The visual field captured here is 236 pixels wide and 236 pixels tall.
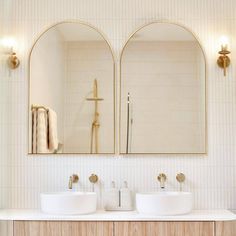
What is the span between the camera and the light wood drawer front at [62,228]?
2797 mm

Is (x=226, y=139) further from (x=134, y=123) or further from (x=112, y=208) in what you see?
(x=112, y=208)

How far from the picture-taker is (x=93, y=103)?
129 inches

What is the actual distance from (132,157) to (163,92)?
1.63 feet

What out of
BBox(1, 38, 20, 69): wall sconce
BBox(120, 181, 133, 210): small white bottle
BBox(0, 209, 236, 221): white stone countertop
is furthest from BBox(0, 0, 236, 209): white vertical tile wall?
BBox(0, 209, 236, 221): white stone countertop

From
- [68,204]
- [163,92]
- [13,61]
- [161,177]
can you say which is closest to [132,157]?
[161,177]

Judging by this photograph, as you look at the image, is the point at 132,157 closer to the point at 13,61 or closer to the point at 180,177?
the point at 180,177

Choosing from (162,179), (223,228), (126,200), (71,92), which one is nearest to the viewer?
(223,228)

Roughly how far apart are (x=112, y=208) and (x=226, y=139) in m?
0.91

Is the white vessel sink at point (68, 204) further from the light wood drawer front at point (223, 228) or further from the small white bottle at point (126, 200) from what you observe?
the light wood drawer front at point (223, 228)

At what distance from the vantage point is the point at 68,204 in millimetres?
2846

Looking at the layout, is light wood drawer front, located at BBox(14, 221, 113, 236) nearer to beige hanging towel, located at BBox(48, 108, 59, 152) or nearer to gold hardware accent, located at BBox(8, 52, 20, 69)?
beige hanging towel, located at BBox(48, 108, 59, 152)

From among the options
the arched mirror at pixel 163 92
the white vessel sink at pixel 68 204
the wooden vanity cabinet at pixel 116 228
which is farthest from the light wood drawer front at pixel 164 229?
the arched mirror at pixel 163 92

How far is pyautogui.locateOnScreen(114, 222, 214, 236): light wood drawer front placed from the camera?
2.79 m

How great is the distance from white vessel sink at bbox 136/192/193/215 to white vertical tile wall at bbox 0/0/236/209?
342mm
